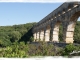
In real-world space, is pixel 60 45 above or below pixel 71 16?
below

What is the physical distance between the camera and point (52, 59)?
102cm

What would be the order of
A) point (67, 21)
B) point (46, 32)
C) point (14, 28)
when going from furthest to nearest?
point (14, 28) < point (46, 32) < point (67, 21)

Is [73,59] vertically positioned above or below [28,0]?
below

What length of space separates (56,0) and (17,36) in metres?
49.3

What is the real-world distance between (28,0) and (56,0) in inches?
6.3

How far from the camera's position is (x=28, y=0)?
129 centimetres

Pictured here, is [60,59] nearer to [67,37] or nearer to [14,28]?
[67,37]

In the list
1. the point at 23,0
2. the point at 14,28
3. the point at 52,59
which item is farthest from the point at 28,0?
the point at 14,28

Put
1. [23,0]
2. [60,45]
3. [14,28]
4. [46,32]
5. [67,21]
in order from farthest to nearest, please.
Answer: [14,28] → [46,32] → [67,21] → [60,45] → [23,0]

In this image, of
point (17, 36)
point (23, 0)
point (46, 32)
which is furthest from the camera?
point (17, 36)

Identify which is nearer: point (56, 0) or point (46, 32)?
point (56, 0)

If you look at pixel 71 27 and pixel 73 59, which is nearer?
pixel 73 59

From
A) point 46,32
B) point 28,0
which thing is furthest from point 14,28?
point 28,0

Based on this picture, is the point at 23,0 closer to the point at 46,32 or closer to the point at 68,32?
the point at 68,32
